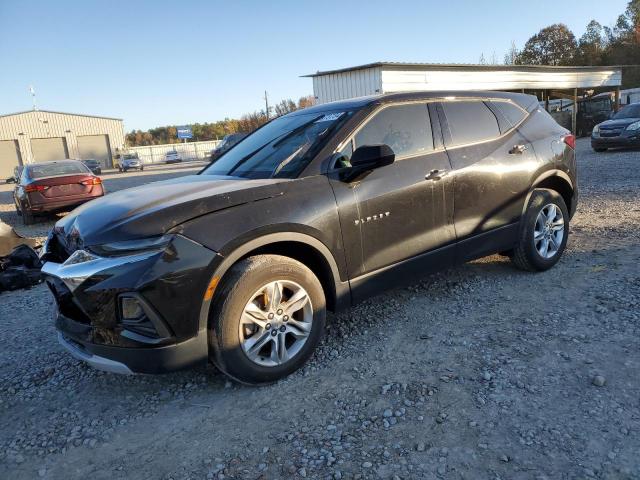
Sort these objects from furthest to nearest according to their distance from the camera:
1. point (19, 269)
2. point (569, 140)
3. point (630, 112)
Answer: point (630, 112) < point (19, 269) < point (569, 140)

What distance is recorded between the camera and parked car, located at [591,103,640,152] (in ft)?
48.9

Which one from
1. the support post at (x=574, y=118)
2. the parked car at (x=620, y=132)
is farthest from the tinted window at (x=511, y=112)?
the support post at (x=574, y=118)

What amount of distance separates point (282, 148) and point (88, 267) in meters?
1.71

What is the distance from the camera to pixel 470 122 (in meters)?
4.25

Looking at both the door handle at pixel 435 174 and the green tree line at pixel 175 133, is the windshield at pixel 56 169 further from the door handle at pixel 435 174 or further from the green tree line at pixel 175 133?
the green tree line at pixel 175 133

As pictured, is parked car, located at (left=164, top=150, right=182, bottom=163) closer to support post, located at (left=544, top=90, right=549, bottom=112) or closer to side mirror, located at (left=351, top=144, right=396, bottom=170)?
support post, located at (left=544, top=90, right=549, bottom=112)

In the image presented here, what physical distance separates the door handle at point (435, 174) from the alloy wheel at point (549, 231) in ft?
4.44

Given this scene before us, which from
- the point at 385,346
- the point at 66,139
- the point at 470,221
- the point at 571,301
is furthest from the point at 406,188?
the point at 66,139

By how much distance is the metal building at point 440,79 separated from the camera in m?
17.3

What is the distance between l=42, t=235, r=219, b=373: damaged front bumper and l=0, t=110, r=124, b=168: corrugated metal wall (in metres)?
53.1

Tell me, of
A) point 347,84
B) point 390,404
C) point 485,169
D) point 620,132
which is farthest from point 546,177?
point 347,84

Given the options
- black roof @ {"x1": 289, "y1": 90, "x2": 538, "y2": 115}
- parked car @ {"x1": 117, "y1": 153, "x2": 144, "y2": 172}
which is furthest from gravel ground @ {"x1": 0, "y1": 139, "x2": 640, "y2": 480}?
parked car @ {"x1": 117, "y1": 153, "x2": 144, "y2": 172}

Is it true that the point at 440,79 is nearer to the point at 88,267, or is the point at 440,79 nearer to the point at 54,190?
the point at 54,190

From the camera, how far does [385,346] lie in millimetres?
3516
